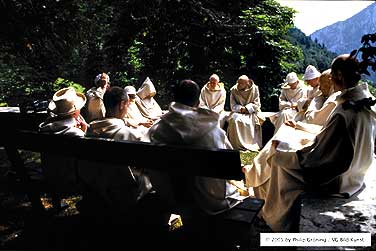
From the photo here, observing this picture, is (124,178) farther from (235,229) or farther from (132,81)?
(132,81)

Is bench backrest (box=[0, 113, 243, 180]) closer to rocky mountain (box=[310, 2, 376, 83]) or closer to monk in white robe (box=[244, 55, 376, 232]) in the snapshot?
monk in white robe (box=[244, 55, 376, 232])

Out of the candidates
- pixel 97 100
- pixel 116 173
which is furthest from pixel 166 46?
pixel 116 173

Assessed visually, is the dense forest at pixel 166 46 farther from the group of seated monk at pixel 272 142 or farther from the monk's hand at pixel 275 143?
the monk's hand at pixel 275 143

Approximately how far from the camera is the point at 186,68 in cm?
1620

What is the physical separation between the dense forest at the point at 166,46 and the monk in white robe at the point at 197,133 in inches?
274

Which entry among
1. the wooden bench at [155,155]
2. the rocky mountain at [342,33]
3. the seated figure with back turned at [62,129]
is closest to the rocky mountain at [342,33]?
the rocky mountain at [342,33]

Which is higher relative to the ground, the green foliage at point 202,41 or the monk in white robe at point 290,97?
the green foliage at point 202,41

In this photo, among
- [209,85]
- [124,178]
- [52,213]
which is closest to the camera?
[124,178]

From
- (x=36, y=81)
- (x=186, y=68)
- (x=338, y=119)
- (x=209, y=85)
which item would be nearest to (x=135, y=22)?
(x=186, y=68)

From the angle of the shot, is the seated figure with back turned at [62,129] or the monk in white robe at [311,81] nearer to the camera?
the seated figure with back turned at [62,129]

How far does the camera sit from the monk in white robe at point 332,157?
3113mm

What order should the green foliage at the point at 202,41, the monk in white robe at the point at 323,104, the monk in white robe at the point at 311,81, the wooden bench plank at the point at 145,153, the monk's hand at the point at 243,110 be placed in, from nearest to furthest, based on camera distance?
the wooden bench plank at the point at 145,153 → the monk in white robe at the point at 323,104 → the monk in white robe at the point at 311,81 → the monk's hand at the point at 243,110 → the green foliage at the point at 202,41

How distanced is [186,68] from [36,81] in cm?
773

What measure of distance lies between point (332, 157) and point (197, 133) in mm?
1353
